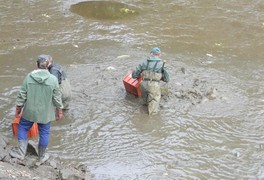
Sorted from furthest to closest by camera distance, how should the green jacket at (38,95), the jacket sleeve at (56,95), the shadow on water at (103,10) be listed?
1. the shadow on water at (103,10)
2. the jacket sleeve at (56,95)
3. the green jacket at (38,95)

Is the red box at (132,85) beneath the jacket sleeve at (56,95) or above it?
beneath

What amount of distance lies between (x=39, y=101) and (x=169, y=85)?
3672 mm

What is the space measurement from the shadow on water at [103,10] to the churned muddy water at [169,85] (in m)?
0.04

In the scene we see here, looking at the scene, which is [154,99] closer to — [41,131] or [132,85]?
[132,85]

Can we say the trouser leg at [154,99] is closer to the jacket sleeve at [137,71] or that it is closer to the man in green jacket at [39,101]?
the jacket sleeve at [137,71]

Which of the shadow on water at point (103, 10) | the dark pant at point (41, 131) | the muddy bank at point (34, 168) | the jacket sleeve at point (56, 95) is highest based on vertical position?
the jacket sleeve at point (56, 95)

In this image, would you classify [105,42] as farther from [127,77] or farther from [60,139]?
[60,139]

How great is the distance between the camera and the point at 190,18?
1314 cm

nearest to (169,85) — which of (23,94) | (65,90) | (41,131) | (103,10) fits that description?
(65,90)

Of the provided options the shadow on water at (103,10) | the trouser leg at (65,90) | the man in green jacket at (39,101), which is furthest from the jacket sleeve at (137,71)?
the shadow on water at (103,10)

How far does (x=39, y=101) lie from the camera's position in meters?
5.71

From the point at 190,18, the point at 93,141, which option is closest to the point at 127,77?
the point at 93,141

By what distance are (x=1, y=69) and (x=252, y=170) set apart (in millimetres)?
5914

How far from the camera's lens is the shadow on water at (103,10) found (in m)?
13.0
